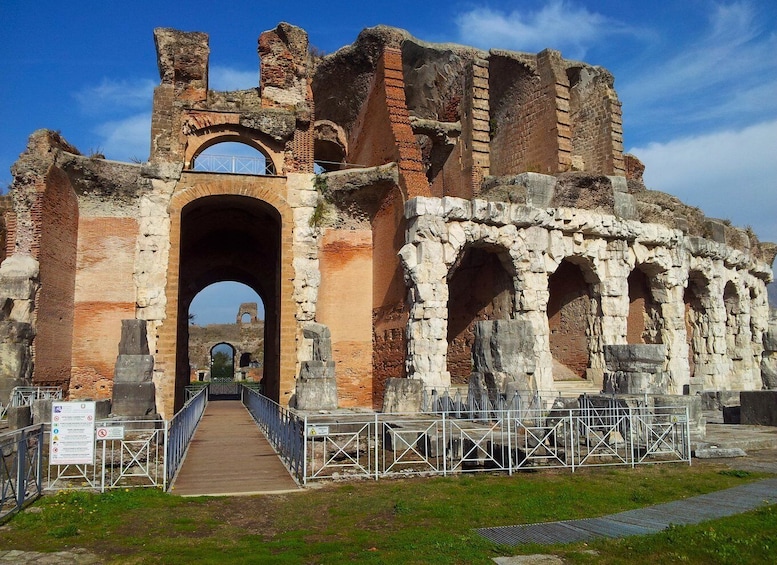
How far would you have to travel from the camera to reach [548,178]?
1762cm

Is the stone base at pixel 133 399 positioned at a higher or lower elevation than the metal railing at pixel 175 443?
higher

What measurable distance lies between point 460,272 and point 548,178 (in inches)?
141

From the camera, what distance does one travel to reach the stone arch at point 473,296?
1695 cm

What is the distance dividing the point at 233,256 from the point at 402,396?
46.8 ft

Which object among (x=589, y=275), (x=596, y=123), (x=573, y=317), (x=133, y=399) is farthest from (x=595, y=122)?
(x=133, y=399)

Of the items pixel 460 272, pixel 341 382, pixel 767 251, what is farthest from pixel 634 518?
pixel 767 251

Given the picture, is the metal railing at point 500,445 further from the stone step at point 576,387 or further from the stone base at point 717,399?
the stone base at point 717,399

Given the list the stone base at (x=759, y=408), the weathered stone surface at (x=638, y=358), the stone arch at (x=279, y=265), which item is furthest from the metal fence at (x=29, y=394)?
the stone base at (x=759, y=408)

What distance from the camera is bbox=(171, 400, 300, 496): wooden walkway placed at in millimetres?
7594

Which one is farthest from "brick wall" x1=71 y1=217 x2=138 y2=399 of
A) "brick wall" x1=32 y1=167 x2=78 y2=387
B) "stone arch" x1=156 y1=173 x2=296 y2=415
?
"stone arch" x1=156 y1=173 x2=296 y2=415

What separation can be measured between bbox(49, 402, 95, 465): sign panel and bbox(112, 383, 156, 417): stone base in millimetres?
3339

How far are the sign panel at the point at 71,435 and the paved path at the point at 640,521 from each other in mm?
4241

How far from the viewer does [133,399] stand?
10.5 meters

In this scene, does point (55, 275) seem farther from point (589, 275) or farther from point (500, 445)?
point (589, 275)
